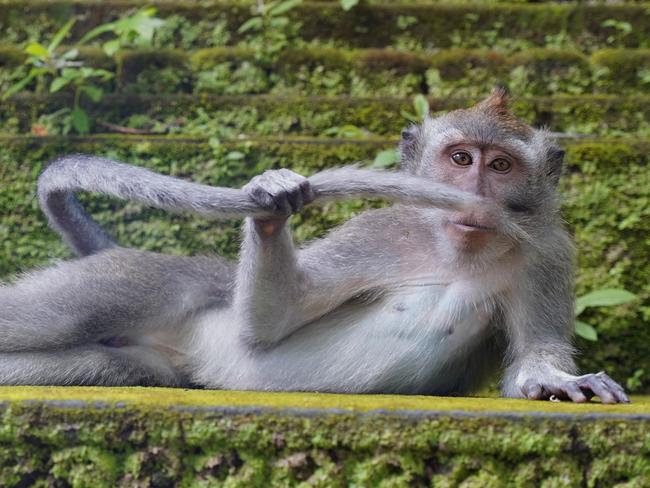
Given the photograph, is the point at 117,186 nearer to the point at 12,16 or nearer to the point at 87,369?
the point at 87,369

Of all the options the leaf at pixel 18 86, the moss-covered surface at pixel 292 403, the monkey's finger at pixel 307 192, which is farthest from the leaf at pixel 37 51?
the moss-covered surface at pixel 292 403

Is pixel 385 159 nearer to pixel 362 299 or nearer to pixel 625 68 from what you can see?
pixel 362 299

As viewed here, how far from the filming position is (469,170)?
3883 mm

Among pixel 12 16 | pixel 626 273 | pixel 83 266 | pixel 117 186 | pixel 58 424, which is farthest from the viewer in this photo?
pixel 12 16

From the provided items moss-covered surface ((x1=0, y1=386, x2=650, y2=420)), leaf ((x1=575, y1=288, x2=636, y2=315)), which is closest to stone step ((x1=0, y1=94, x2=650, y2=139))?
leaf ((x1=575, y1=288, x2=636, y2=315))

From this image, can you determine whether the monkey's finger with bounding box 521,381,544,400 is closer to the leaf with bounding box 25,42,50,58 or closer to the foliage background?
the foliage background

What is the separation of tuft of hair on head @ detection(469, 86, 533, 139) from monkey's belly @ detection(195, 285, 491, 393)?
738mm

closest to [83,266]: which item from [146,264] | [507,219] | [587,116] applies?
[146,264]

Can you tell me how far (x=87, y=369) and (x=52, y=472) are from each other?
3.58 feet

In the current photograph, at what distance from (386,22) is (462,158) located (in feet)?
9.81

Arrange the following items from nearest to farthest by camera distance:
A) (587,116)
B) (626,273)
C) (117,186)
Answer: (117,186), (626,273), (587,116)

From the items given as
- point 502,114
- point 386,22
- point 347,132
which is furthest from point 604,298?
point 386,22

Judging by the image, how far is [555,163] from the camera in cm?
422

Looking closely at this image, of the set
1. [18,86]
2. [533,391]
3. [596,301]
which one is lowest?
[596,301]
